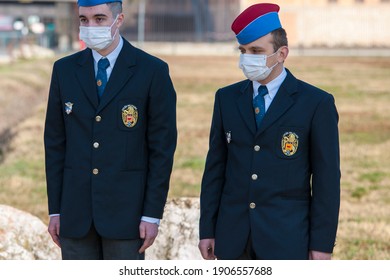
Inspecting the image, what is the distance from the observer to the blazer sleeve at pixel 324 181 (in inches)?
177

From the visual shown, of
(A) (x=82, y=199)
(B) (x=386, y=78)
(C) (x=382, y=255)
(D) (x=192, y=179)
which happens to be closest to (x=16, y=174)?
(D) (x=192, y=179)

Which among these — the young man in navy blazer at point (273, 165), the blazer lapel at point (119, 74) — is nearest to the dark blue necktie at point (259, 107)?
the young man in navy blazer at point (273, 165)

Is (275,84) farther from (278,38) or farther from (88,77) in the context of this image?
(88,77)

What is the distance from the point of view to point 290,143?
14.9 feet

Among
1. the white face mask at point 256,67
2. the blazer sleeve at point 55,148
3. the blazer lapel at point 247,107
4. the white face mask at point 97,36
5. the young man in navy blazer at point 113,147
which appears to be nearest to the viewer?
the white face mask at point 256,67

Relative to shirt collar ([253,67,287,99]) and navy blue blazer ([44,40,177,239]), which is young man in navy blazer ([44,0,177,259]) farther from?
shirt collar ([253,67,287,99])

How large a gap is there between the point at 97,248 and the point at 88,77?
868mm

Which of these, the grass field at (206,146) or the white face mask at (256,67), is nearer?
the white face mask at (256,67)

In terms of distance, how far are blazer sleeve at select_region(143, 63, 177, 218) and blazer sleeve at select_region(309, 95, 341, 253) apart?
763mm

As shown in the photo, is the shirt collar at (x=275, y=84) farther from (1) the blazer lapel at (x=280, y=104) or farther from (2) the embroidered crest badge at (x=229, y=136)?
(2) the embroidered crest badge at (x=229, y=136)

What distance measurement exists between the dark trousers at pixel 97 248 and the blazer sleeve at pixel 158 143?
0.19 metres

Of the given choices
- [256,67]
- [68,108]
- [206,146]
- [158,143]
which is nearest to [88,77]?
[68,108]

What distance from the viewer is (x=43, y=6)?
269 feet

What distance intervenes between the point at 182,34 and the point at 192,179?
64862 millimetres
